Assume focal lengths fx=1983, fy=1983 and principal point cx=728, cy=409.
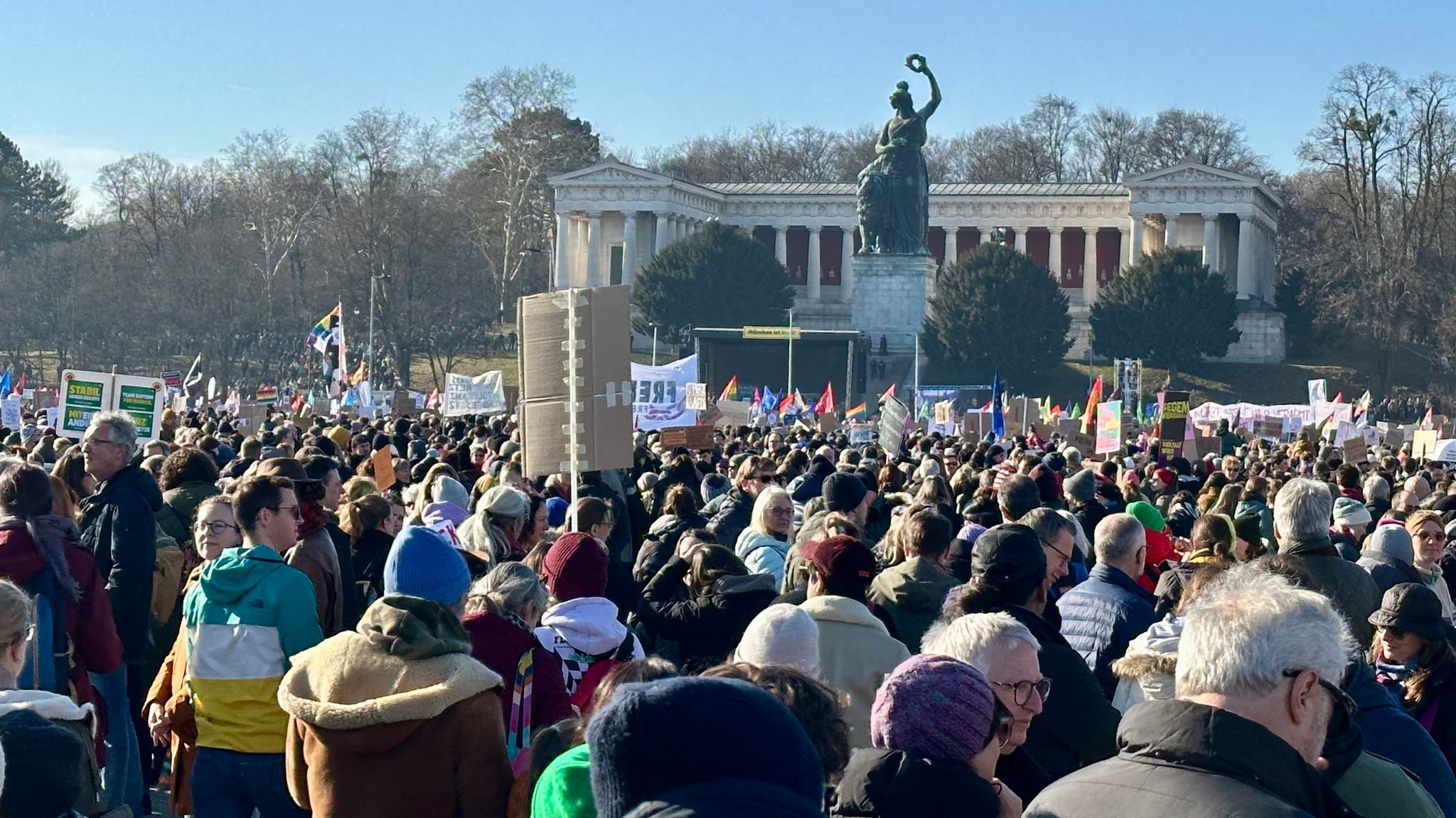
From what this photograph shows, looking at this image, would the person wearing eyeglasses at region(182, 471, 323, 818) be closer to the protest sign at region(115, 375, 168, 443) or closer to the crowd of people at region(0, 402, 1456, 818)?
the crowd of people at region(0, 402, 1456, 818)

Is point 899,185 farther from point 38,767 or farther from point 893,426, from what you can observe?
point 38,767

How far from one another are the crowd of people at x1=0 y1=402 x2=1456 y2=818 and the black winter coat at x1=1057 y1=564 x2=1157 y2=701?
1cm

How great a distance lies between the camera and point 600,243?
9194 cm

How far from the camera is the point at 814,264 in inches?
3819

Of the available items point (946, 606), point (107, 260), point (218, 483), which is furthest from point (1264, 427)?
Result: point (107, 260)

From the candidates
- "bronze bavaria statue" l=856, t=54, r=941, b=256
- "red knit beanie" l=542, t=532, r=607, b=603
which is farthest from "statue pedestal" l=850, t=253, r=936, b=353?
"red knit beanie" l=542, t=532, r=607, b=603

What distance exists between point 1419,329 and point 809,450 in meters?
64.9

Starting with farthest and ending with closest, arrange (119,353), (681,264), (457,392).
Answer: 1. (681,264)
2. (119,353)
3. (457,392)

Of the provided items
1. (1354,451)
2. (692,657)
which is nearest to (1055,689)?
(692,657)

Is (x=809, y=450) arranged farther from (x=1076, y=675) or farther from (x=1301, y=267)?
(x=1301, y=267)

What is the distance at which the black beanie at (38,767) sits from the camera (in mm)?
3797

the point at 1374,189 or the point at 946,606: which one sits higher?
the point at 1374,189

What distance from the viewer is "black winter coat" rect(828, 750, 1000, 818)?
3.67 meters

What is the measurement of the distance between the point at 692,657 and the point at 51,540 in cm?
218
